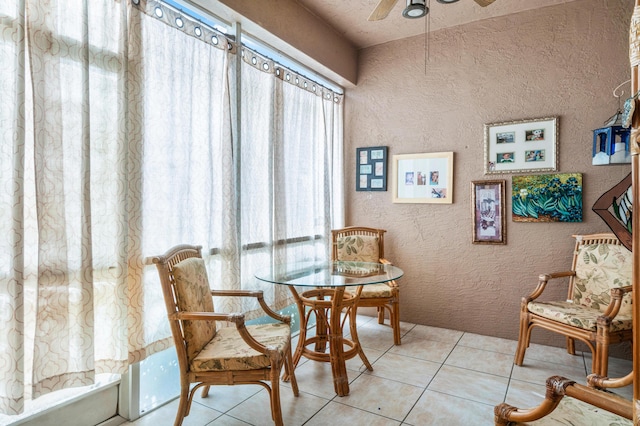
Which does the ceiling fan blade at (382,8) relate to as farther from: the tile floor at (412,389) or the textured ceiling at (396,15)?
the tile floor at (412,389)

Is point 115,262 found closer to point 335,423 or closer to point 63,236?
point 63,236

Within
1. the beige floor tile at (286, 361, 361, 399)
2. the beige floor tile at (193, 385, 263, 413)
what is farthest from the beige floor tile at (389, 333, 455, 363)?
the beige floor tile at (193, 385, 263, 413)

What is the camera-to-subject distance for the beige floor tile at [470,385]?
7.86 ft

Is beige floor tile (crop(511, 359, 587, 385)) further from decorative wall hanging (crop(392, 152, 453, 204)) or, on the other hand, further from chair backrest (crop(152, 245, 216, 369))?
chair backrest (crop(152, 245, 216, 369))

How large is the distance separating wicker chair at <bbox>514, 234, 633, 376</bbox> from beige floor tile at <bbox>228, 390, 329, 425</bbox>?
5.52 feet

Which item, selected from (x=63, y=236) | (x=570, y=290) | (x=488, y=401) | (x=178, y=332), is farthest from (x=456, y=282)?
(x=63, y=236)

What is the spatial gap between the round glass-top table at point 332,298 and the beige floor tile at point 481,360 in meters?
0.74

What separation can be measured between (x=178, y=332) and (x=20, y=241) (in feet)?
2.64

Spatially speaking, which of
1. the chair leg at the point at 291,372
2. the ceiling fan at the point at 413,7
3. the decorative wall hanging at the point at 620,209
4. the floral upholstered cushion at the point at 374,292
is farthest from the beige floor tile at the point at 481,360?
the ceiling fan at the point at 413,7

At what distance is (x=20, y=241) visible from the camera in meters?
1.58

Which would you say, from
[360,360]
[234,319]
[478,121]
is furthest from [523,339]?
[234,319]

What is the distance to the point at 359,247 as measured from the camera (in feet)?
12.3

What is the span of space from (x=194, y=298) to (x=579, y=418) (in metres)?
1.79

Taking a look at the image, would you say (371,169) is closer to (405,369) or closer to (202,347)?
(405,369)
